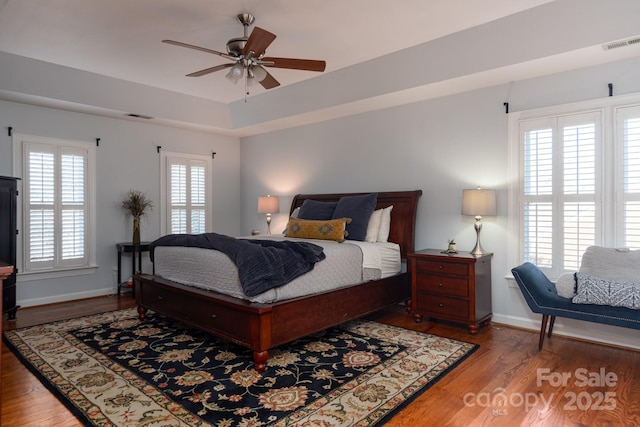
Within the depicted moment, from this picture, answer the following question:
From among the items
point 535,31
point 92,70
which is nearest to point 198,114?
point 92,70

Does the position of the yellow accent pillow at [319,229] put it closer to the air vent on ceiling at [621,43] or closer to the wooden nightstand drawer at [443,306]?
the wooden nightstand drawer at [443,306]

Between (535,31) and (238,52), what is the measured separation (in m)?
2.46

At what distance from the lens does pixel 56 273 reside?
4.98 m

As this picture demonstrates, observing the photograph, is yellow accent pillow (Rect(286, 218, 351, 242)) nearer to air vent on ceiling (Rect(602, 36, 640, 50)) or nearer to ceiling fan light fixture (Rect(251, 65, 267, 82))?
ceiling fan light fixture (Rect(251, 65, 267, 82))

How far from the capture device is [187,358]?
3.10 metres

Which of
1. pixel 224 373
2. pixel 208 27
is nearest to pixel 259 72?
pixel 208 27

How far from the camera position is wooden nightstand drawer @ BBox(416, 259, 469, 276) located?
3752 millimetres

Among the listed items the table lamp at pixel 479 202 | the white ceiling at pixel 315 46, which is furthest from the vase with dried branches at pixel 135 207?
the table lamp at pixel 479 202

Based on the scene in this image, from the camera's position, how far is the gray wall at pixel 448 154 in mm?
3621

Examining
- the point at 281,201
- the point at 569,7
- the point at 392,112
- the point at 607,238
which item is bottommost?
the point at 607,238

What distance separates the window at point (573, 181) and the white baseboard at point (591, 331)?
0.46 m

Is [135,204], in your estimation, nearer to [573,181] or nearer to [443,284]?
[443,284]

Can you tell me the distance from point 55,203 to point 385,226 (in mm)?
4061

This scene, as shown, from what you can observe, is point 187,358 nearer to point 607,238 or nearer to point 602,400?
point 602,400
